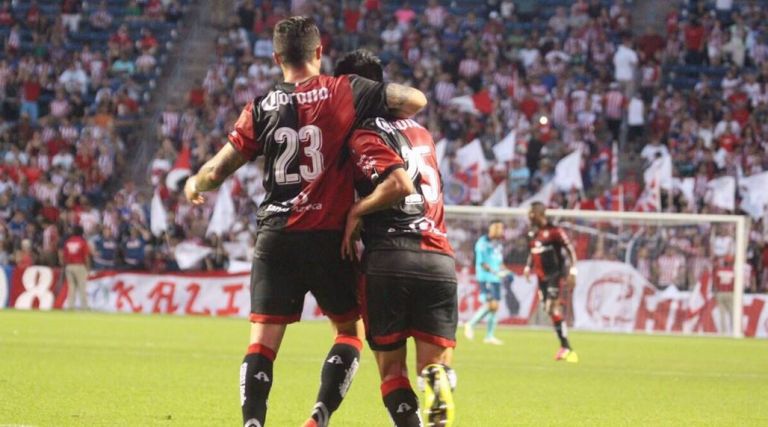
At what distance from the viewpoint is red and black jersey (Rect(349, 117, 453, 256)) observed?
288 inches

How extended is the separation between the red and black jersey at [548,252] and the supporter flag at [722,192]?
375 inches

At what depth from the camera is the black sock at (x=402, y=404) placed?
7.43 meters

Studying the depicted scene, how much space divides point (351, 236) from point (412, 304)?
0.49 meters

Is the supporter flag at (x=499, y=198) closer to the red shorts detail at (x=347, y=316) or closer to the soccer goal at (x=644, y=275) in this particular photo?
the soccer goal at (x=644, y=275)

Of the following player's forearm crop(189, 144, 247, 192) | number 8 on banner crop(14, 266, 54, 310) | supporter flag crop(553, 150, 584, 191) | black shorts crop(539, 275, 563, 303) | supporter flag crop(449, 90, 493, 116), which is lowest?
number 8 on banner crop(14, 266, 54, 310)

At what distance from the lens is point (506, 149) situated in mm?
29891

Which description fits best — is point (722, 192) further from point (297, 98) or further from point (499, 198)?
point (297, 98)

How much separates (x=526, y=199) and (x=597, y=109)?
3159 millimetres

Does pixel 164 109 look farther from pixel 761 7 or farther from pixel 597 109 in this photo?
pixel 761 7

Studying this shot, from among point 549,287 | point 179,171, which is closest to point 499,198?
point 179,171

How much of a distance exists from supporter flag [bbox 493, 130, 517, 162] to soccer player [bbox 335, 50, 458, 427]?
22.4m

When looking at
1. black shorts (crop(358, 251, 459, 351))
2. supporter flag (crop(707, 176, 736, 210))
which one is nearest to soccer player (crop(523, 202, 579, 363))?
supporter flag (crop(707, 176, 736, 210))

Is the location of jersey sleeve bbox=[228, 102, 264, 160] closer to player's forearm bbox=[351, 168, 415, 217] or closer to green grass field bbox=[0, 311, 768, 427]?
player's forearm bbox=[351, 168, 415, 217]

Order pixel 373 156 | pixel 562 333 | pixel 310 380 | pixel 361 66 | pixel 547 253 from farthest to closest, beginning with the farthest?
pixel 547 253 < pixel 562 333 < pixel 310 380 < pixel 361 66 < pixel 373 156
